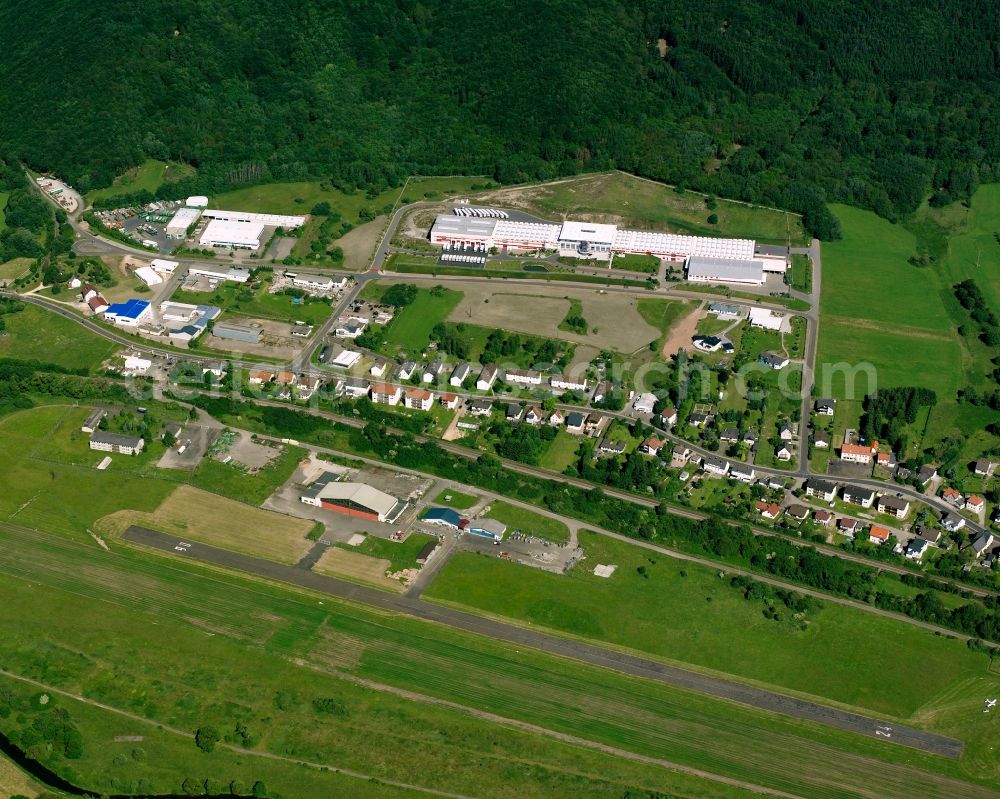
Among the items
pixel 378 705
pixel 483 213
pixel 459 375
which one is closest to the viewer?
pixel 378 705

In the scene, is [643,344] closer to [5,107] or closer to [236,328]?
[236,328]

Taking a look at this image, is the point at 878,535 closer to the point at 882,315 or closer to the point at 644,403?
the point at 644,403

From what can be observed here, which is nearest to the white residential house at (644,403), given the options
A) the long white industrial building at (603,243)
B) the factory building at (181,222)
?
the long white industrial building at (603,243)

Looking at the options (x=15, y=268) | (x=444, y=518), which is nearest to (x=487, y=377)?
(x=444, y=518)

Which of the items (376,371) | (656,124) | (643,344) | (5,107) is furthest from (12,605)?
(656,124)

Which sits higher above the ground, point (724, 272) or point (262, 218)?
point (262, 218)

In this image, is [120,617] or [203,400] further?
[203,400]

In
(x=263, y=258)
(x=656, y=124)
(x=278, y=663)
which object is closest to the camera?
(x=278, y=663)
